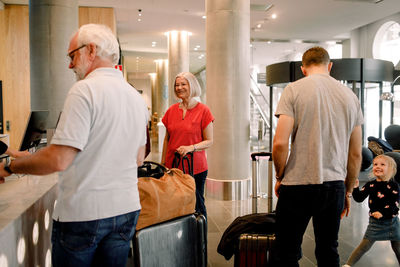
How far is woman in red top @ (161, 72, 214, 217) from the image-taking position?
10.1 feet

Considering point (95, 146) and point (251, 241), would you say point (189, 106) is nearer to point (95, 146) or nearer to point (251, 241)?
point (251, 241)

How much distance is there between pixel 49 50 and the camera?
4.66 m

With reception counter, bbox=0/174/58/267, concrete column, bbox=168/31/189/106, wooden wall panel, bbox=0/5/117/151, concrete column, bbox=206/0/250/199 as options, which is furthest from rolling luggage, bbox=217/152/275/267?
concrete column, bbox=168/31/189/106

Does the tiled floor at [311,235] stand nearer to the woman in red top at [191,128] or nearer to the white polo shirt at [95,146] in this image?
the woman in red top at [191,128]

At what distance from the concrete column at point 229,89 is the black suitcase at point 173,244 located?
350cm

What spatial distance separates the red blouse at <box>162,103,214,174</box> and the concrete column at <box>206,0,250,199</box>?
2.69 m

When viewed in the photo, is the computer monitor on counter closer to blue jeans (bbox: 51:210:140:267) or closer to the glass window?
blue jeans (bbox: 51:210:140:267)

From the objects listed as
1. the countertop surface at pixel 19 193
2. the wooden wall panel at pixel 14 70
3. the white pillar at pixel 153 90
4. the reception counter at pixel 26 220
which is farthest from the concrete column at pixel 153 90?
the reception counter at pixel 26 220

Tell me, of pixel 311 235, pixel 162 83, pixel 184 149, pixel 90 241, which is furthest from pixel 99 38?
pixel 162 83

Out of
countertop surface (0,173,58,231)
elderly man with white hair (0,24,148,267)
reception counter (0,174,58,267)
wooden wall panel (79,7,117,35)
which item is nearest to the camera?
elderly man with white hair (0,24,148,267)

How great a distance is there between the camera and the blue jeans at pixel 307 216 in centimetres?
210

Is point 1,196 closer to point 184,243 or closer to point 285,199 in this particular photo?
point 184,243

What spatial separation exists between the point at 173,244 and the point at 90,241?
3.12 ft

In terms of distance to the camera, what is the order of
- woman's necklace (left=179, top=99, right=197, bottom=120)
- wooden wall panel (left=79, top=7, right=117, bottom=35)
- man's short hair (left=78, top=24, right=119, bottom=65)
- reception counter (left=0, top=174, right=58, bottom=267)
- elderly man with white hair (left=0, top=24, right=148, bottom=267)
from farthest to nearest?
1. wooden wall panel (left=79, top=7, right=117, bottom=35)
2. woman's necklace (left=179, top=99, right=197, bottom=120)
3. reception counter (left=0, top=174, right=58, bottom=267)
4. man's short hair (left=78, top=24, right=119, bottom=65)
5. elderly man with white hair (left=0, top=24, right=148, bottom=267)
